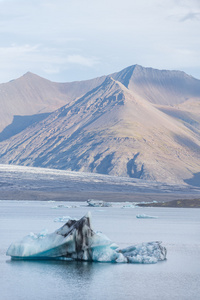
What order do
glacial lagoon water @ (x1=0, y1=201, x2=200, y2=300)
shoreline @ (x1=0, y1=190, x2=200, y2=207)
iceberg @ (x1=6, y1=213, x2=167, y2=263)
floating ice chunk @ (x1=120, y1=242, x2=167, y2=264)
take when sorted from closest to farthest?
glacial lagoon water @ (x1=0, y1=201, x2=200, y2=300), iceberg @ (x1=6, y1=213, x2=167, y2=263), floating ice chunk @ (x1=120, y1=242, x2=167, y2=264), shoreline @ (x1=0, y1=190, x2=200, y2=207)

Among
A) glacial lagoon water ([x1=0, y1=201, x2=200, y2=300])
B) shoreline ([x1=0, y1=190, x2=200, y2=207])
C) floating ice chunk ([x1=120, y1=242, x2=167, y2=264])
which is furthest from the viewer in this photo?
Result: shoreline ([x1=0, y1=190, x2=200, y2=207])

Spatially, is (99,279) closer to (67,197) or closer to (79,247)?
(79,247)

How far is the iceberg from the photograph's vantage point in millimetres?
38625

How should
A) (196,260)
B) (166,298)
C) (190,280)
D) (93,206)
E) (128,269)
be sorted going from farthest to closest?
(93,206) → (196,260) → (128,269) → (190,280) → (166,298)

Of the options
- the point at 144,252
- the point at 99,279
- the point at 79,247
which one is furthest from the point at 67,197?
the point at 99,279

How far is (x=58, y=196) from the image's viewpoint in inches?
6737

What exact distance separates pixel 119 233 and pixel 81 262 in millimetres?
25343

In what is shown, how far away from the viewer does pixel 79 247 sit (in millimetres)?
39312

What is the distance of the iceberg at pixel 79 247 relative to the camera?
127 ft

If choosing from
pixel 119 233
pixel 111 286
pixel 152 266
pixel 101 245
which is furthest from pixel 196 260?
pixel 119 233

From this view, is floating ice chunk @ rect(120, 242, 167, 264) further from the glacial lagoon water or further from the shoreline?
the shoreline

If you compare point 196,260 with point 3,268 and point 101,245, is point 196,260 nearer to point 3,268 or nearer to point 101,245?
point 101,245

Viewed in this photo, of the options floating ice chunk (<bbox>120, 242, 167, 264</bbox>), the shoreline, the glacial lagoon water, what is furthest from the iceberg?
the shoreline

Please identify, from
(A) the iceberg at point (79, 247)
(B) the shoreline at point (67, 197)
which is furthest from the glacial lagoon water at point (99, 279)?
(B) the shoreline at point (67, 197)
